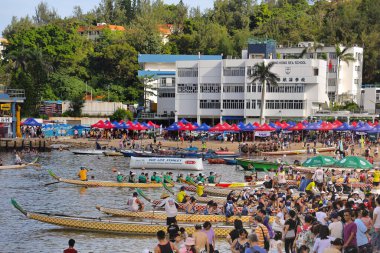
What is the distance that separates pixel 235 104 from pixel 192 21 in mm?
51517

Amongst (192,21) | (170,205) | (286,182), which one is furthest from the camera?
(192,21)

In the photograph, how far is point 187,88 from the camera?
387 ft

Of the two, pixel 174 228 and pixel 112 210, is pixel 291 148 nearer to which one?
pixel 112 210

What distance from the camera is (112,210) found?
37906 millimetres

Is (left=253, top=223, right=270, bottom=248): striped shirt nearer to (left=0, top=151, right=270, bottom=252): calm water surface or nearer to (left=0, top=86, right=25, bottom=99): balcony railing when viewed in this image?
(left=0, top=151, right=270, bottom=252): calm water surface

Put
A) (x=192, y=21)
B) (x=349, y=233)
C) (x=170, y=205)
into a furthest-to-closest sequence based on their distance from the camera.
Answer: (x=192, y=21) → (x=170, y=205) → (x=349, y=233)

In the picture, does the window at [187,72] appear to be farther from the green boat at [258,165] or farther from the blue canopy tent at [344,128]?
the green boat at [258,165]

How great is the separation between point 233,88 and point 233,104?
105 inches

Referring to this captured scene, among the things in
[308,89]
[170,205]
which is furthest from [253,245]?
[308,89]

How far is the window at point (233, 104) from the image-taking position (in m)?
115

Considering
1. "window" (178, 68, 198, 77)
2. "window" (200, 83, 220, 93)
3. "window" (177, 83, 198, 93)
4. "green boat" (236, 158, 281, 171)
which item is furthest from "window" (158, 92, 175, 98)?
"green boat" (236, 158, 281, 171)

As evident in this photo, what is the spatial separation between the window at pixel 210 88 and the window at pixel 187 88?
125 centimetres

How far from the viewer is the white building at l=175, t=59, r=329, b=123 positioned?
367 feet

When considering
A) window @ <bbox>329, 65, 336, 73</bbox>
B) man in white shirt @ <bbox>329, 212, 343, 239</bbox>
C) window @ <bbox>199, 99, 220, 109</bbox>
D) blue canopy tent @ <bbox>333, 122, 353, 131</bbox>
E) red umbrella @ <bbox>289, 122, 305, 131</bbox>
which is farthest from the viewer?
window @ <bbox>329, 65, 336, 73</bbox>
